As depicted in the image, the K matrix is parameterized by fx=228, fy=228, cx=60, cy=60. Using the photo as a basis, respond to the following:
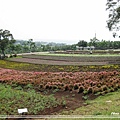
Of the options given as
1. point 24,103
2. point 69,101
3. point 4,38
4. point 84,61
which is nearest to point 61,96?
point 69,101

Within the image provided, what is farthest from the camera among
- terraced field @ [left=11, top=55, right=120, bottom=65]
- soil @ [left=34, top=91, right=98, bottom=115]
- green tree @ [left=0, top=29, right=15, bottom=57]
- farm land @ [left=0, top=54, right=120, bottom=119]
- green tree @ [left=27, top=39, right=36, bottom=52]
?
green tree @ [left=27, top=39, right=36, bottom=52]

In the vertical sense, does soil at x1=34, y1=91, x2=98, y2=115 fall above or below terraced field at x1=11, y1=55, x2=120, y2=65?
below

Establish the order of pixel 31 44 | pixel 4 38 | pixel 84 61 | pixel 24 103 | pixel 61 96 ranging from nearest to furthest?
pixel 24 103
pixel 61 96
pixel 84 61
pixel 4 38
pixel 31 44

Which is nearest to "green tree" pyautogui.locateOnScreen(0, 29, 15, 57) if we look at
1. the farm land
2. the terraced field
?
the terraced field

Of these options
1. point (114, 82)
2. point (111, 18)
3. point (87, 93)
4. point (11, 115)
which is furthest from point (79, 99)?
point (111, 18)

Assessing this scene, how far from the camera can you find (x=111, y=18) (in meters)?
25.2

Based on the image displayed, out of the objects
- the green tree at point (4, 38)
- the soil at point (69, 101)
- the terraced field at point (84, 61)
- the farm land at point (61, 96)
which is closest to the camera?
the farm land at point (61, 96)

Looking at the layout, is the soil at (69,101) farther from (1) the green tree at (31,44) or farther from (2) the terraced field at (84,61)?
(1) the green tree at (31,44)

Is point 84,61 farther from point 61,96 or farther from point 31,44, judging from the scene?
point 31,44

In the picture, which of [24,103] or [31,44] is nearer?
[24,103]

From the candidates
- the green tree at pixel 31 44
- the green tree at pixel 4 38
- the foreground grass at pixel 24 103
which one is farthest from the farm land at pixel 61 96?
the green tree at pixel 31 44

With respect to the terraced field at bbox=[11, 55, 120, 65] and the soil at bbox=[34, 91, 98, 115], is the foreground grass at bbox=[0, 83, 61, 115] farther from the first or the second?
the terraced field at bbox=[11, 55, 120, 65]

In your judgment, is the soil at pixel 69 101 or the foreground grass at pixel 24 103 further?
the soil at pixel 69 101

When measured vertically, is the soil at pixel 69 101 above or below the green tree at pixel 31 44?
below
